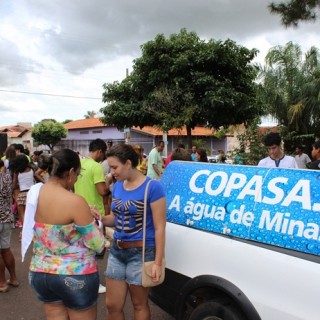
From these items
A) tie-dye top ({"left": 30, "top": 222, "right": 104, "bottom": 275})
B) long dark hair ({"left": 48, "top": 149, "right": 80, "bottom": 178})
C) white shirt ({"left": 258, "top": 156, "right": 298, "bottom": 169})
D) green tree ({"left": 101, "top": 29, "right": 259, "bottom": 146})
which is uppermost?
green tree ({"left": 101, "top": 29, "right": 259, "bottom": 146})

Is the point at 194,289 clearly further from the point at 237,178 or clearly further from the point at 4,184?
the point at 4,184

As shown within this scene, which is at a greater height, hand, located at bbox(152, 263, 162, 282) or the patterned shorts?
hand, located at bbox(152, 263, 162, 282)

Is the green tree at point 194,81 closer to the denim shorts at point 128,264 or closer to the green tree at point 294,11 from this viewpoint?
the green tree at point 294,11

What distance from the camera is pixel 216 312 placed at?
8.25 feet

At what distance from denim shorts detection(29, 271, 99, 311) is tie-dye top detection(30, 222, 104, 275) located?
0.03 meters

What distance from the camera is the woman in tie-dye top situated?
2.27 m

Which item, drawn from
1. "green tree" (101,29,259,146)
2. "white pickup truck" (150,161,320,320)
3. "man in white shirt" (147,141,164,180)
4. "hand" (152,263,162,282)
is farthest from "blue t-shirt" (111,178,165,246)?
"green tree" (101,29,259,146)

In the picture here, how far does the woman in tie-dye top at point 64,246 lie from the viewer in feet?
7.45

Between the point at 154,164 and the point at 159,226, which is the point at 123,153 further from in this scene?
the point at 154,164

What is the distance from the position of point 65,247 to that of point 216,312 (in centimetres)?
109

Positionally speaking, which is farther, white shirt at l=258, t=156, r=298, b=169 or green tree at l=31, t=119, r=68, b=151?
green tree at l=31, t=119, r=68, b=151

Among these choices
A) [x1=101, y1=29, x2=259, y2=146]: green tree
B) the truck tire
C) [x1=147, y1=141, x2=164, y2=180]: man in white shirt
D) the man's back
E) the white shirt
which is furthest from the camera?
[x1=101, y1=29, x2=259, y2=146]: green tree

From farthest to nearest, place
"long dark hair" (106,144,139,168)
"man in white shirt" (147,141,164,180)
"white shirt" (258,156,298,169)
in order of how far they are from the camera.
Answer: "man in white shirt" (147,141,164,180)
"white shirt" (258,156,298,169)
"long dark hair" (106,144,139,168)

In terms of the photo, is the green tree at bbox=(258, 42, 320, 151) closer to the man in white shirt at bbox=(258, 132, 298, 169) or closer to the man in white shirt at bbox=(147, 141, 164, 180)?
the man in white shirt at bbox=(147, 141, 164, 180)
